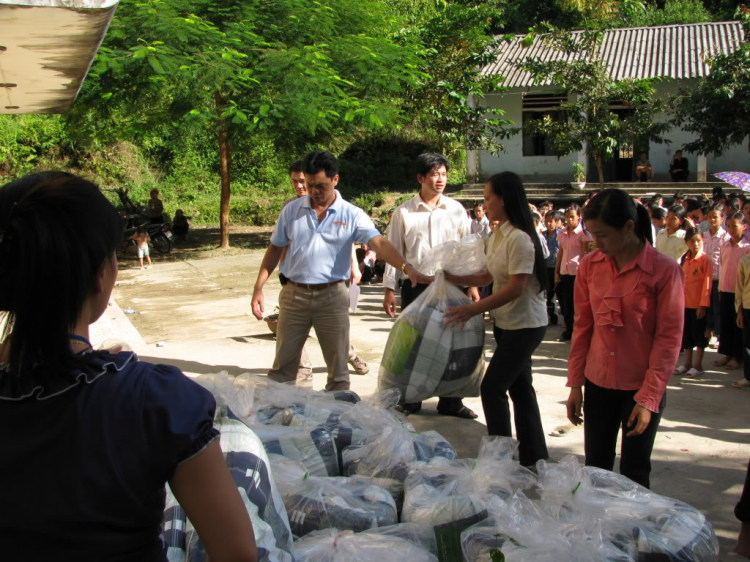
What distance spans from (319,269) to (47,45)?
211 centimetres

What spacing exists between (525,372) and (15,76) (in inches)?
120

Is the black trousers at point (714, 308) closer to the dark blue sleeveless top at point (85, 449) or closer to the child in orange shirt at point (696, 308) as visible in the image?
the child in orange shirt at point (696, 308)

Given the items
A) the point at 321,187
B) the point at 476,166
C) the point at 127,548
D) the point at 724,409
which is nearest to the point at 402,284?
the point at 321,187

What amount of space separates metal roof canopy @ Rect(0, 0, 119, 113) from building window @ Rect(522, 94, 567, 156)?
61.8ft

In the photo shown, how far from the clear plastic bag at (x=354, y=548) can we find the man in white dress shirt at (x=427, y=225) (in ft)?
8.59

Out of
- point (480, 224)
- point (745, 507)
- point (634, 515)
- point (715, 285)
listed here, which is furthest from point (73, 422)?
point (480, 224)

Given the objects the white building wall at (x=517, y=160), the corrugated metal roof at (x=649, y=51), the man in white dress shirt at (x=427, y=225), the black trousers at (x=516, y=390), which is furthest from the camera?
the white building wall at (x=517, y=160)

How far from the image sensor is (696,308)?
20.7ft

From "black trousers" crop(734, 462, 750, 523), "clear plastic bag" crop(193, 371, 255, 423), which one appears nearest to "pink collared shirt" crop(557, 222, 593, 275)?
"black trousers" crop(734, 462, 750, 523)

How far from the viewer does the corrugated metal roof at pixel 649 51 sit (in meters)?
20.0

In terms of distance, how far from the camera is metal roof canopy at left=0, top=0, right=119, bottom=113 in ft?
8.48

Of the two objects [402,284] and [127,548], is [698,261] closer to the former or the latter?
[402,284]

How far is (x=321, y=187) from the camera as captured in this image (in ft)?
15.2

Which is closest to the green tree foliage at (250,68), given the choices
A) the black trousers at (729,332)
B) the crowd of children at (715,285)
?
the crowd of children at (715,285)
